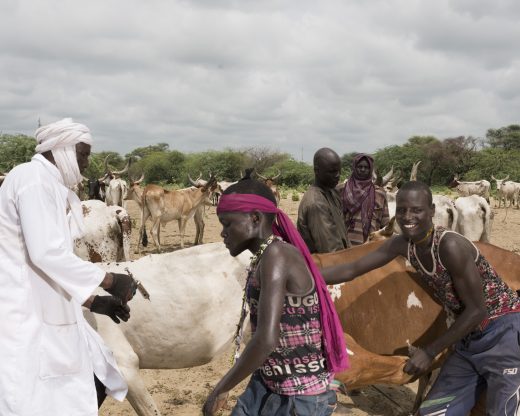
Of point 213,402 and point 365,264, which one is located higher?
point 365,264

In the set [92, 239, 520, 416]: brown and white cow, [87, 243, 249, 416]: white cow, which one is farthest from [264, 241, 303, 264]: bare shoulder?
[87, 243, 249, 416]: white cow

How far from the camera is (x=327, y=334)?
2.04m

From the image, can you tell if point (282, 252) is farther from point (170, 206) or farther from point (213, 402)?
point (170, 206)

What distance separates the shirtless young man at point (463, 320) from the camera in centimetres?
269

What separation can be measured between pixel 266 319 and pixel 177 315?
208 cm

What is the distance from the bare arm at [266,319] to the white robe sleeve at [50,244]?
0.93m

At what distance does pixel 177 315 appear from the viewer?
150 inches

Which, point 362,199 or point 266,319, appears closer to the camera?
point 266,319

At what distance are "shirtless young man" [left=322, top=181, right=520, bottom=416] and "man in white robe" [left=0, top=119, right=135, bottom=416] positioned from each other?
5.22 feet

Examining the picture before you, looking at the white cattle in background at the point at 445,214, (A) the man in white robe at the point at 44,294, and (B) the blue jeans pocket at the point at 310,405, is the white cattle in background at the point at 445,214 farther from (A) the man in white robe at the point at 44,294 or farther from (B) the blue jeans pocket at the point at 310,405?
(B) the blue jeans pocket at the point at 310,405

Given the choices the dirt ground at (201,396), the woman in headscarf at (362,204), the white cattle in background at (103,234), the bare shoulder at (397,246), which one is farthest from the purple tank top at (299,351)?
the white cattle in background at (103,234)

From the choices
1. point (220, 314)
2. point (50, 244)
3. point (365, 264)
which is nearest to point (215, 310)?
point (220, 314)

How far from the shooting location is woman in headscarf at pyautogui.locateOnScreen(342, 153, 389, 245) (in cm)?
545

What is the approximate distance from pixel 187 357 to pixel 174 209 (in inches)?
428
